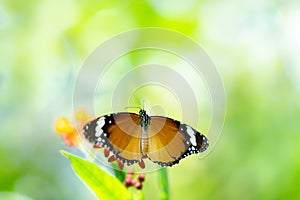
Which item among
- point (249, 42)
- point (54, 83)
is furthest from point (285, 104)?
point (54, 83)

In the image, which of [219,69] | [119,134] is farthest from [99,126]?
[219,69]

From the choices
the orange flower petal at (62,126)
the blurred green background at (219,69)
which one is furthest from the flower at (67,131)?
the blurred green background at (219,69)

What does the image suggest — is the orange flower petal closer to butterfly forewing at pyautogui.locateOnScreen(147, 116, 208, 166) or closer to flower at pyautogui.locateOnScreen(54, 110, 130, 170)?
flower at pyautogui.locateOnScreen(54, 110, 130, 170)

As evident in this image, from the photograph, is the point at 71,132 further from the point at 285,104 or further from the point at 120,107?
the point at 285,104

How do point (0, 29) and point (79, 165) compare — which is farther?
point (0, 29)

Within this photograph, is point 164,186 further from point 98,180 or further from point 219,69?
point 219,69

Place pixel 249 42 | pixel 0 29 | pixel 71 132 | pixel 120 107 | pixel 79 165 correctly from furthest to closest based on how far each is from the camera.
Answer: pixel 0 29 < pixel 249 42 < pixel 120 107 < pixel 71 132 < pixel 79 165

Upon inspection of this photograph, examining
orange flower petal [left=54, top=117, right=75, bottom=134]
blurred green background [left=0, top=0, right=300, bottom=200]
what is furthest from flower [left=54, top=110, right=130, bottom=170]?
blurred green background [left=0, top=0, right=300, bottom=200]
